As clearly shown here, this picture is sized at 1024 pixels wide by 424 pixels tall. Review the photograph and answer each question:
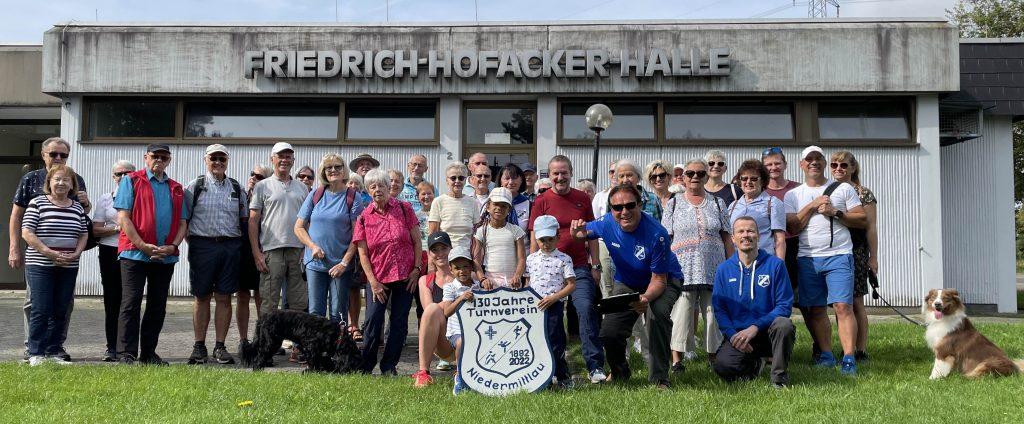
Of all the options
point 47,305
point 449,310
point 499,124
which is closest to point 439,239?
point 449,310

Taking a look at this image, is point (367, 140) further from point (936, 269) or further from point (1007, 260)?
point (1007, 260)

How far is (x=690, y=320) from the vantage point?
6.40m

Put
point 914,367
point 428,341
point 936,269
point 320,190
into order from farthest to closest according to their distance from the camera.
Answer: point 936,269
point 320,190
point 914,367
point 428,341

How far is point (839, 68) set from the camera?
1134 centimetres

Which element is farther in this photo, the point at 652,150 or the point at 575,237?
the point at 652,150

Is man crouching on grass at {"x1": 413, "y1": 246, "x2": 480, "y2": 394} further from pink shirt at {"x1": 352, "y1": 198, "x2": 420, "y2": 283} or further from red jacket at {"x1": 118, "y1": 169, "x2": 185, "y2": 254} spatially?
red jacket at {"x1": 118, "y1": 169, "x2": 185, "y2": 254}

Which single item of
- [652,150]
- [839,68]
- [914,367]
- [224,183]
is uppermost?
[839,68]

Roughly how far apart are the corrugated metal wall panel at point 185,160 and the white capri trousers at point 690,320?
604 cm

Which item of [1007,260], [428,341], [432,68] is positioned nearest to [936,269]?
[1007,260]

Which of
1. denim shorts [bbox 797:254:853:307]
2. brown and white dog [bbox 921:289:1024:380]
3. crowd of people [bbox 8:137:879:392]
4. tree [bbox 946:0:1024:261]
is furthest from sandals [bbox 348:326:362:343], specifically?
tree [bbox 946:0:1024:261]

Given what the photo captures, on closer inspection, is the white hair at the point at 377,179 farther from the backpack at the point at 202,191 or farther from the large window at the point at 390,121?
the large window at the point at 390,121

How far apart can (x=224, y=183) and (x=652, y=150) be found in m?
6.67

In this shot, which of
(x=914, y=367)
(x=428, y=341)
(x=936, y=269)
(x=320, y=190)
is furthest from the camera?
(x=936, y=269)

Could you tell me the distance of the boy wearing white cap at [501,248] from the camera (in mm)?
5871
